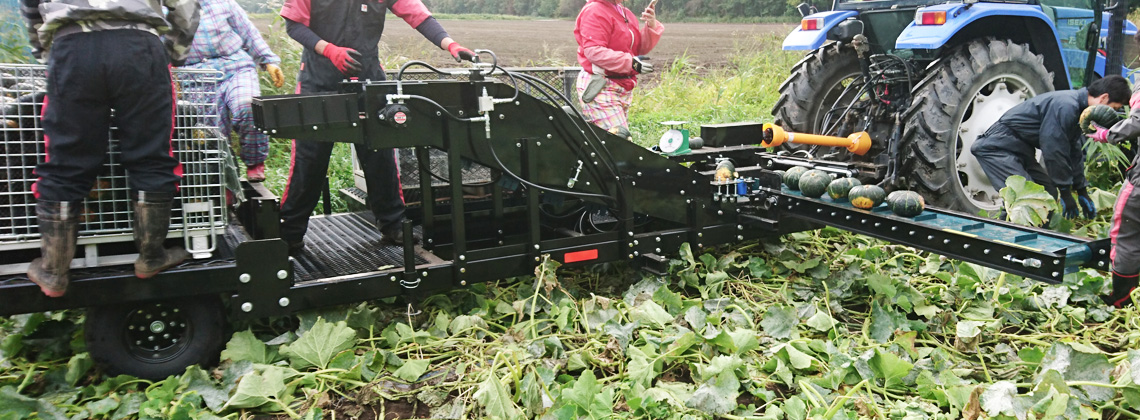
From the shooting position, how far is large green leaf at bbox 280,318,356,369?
308 centimetres

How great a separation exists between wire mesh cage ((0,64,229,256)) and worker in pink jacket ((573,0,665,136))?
7.54 ft

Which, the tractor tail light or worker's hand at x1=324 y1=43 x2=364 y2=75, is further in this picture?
the tractor tail light

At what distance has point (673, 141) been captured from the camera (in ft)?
14.1

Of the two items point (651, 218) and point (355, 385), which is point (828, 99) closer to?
point (651, 218)

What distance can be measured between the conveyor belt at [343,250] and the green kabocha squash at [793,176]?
183cm

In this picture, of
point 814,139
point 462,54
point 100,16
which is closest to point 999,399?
point 814,139

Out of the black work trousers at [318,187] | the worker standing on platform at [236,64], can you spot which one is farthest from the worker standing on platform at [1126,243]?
the worker standing on platform at [236,64]

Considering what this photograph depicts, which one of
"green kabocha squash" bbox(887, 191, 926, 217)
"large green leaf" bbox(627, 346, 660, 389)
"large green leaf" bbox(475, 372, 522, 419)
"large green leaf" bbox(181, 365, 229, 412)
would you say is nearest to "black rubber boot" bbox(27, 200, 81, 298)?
"large green leaf" bbox(181, 365, 229, 412)

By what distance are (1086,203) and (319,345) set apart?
4.55 m

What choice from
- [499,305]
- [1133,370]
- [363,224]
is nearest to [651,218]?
[499,305]

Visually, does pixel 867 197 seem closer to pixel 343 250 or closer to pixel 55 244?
pixel 343 250

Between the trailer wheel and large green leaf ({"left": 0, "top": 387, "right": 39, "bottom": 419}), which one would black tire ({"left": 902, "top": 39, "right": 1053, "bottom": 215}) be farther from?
large green leaf ({"left": 0, "top": 387, "right": 39, "bottom": 419})

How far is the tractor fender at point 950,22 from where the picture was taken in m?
4.79

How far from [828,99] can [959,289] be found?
7.40 feet
